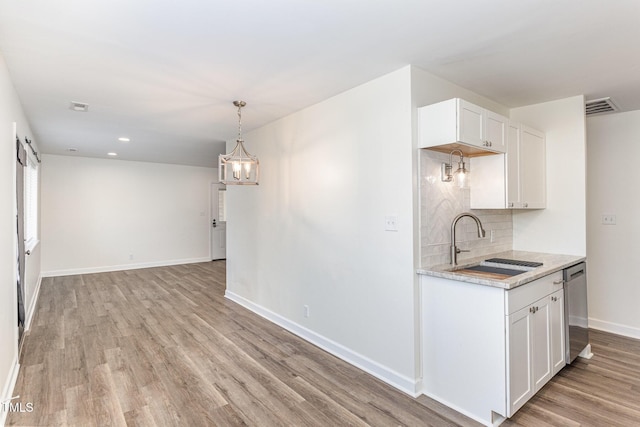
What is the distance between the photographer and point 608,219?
145 inches

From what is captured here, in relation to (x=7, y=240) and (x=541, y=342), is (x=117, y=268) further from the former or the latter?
(x=541, y=342)

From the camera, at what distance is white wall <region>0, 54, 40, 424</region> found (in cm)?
229

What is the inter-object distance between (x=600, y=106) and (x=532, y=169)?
Result: 1073 millimetres

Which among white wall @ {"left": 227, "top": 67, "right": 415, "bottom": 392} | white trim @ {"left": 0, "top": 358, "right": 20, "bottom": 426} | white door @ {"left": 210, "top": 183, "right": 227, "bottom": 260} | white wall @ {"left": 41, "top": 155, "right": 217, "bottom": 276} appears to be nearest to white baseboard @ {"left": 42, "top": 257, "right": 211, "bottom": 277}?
white wall @ {"left": 41, "top": 155, "right": 217, "bottom": 276}

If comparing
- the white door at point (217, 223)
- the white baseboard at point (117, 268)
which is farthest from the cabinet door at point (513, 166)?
the white baseboard at point (117, 268)

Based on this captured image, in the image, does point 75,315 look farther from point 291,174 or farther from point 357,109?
point 357,109

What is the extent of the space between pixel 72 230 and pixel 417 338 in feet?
23.6

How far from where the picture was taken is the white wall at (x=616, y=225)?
3.52 metres

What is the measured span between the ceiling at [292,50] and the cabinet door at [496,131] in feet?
1.11

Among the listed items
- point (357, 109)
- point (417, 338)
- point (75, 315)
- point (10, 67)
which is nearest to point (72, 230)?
point (75, 315)

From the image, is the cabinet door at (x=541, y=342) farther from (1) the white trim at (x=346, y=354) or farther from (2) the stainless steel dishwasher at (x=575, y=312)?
(1) the white trim at (x=346, y=354)

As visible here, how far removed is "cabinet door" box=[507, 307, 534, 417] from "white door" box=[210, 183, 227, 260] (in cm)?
734

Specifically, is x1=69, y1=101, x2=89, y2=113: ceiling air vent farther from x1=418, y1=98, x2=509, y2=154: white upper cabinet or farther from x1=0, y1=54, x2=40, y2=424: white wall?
x1=418, y1=98, x2=509, y2=154: white upper cabinet

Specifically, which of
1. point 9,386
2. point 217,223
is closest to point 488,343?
point 9,386
